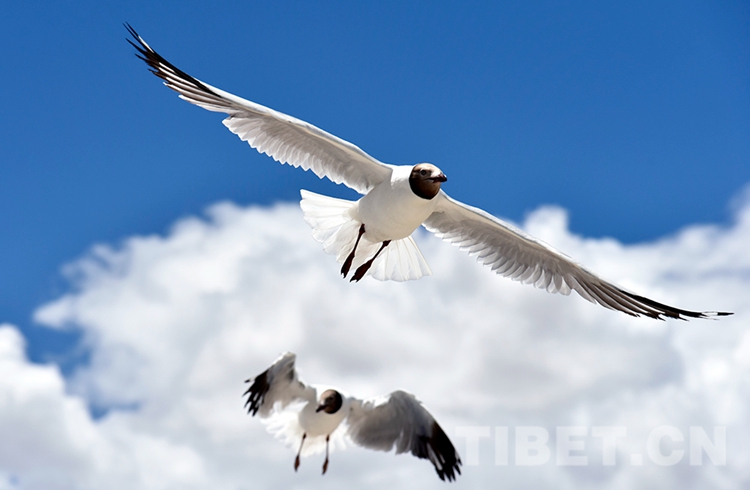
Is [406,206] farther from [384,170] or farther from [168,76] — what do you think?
[168,76]

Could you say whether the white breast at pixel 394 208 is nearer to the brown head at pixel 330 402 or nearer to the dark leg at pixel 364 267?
the dark leg at pixel 364 267

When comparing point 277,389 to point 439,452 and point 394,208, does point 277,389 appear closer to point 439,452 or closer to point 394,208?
point 439,452

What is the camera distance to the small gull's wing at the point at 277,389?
23.4 feet

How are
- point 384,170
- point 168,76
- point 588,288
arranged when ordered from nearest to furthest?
point 168,76
point 384,170
point 588,288

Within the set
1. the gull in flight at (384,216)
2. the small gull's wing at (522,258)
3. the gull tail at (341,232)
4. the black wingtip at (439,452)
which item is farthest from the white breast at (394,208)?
the black wingtip at (439,452)

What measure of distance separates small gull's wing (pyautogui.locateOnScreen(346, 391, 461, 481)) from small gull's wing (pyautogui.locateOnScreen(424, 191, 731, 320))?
1.53 m

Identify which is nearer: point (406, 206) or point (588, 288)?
point (406, 206)

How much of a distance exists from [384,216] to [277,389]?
7.41 feet

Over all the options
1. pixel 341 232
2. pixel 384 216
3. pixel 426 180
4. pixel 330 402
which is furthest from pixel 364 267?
pixel 330 402

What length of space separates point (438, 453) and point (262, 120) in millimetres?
3481

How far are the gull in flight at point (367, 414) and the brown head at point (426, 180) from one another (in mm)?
2122

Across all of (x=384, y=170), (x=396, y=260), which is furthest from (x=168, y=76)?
(x=396, y=260)

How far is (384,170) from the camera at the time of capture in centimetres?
633

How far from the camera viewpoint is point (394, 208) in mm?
6008
